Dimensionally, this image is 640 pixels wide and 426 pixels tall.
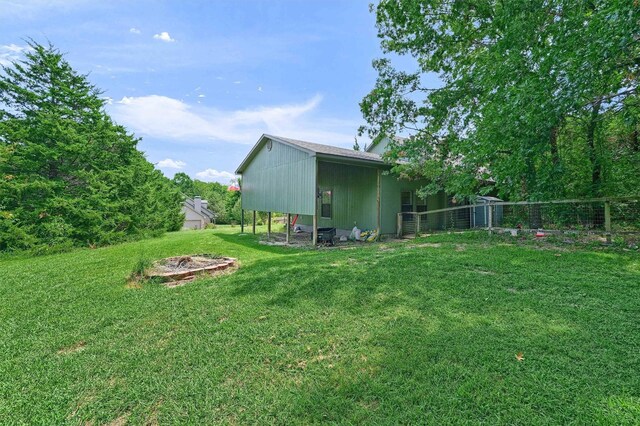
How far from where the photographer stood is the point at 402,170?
10211 mm

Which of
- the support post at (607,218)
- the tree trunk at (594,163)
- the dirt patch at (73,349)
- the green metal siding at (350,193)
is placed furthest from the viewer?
the green metal siding at (350,193)

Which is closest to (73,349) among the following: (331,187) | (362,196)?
(362,196)

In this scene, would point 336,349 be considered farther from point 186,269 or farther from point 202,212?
point 202,212

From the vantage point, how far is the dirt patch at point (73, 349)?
2914 millimetres

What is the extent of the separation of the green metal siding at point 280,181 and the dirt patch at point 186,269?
4.21m

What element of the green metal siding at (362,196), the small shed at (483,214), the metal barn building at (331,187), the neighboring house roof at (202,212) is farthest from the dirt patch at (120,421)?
the neighboring house roof at (202,212)

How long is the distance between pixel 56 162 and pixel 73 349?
11.9m

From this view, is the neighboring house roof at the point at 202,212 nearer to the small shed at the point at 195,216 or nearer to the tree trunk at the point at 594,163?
the small shed at the point at 195,216

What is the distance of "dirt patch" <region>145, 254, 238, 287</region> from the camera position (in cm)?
527

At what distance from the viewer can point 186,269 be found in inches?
224

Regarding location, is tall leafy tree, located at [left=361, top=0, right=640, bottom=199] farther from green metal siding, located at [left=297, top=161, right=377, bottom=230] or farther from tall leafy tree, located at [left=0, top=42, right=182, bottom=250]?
tall leafy tree, located at [left=0, top=42, right=182, bottom=250]

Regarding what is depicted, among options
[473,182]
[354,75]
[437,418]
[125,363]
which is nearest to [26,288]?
[125,363]

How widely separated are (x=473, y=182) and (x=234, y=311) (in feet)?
21.5

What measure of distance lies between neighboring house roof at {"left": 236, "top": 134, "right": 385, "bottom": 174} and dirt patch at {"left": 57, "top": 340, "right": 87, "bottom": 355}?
753cm
